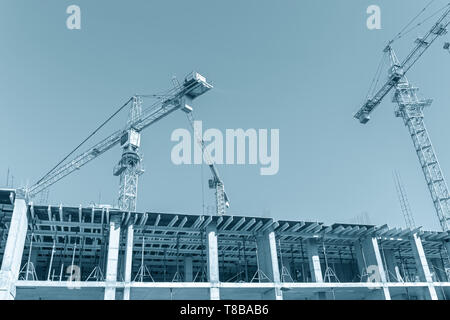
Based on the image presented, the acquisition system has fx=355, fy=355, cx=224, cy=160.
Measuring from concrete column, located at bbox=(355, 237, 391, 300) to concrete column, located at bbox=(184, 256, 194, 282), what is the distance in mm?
18355

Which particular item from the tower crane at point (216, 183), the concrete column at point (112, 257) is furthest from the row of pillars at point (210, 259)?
the tower crane at point (216, 183)

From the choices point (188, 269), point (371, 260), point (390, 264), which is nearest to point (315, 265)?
point (371, 260)

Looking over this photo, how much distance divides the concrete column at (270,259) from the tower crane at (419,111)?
113 ft

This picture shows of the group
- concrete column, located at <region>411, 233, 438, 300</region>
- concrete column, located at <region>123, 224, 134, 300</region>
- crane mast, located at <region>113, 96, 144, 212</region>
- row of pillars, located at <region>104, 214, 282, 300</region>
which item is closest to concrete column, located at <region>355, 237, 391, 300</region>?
concrete column, located at <region>411, 233, 438, 300</region>

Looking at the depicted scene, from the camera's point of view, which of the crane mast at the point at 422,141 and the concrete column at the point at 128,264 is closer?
the concrete column at the point at 128,264

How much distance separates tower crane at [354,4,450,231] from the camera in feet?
179

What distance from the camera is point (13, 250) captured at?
25375 mm

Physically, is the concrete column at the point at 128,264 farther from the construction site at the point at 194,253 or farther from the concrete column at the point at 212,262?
the concrete column at the point at 212,262

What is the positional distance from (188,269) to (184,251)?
8.43 ft

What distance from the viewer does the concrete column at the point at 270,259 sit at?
30562mm

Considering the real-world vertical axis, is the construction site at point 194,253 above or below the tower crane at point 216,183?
below

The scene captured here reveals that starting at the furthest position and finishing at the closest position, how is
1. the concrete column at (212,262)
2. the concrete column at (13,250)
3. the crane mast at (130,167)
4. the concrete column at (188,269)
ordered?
the crane mast at (130,167) < the concrete column at (188,269) < the concrete column at (212,262) < the concrete column at (13,250)

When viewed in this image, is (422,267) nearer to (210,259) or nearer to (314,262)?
(314,262)

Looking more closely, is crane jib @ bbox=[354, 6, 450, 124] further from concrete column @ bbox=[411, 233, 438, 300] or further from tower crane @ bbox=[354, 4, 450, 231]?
concrete column @ bbox=[411, 233, 438, 300]
